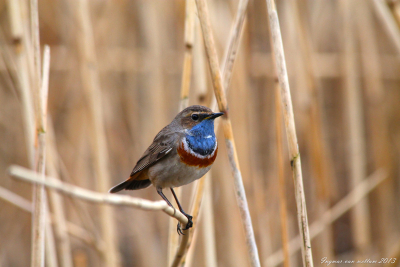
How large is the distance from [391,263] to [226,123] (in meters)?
1.86

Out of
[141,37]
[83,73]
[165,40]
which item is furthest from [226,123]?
[141,37]

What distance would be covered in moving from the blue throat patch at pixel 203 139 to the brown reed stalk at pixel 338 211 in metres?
1.20

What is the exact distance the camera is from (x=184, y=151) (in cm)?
221

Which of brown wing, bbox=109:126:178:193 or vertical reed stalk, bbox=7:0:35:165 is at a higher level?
vertical reed stalk, bbox=7:0:35:165

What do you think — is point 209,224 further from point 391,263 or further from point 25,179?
point 25,179

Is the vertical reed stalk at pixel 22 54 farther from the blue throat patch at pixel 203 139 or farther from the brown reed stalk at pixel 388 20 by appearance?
the brown reed stalk at pixel 388 20

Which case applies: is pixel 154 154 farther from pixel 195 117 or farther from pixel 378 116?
pixel 378 116

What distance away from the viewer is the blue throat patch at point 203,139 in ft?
7.14

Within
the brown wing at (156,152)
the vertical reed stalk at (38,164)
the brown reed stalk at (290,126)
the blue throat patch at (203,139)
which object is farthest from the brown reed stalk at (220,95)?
the vertical reed stalk at (38,164)

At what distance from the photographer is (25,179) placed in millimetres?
957

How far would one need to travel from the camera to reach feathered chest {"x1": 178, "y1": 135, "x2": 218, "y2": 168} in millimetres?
2117

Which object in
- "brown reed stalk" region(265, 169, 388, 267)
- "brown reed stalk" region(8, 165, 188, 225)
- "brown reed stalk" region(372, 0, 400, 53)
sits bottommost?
"brown reed stalk" region(265, 169, 388, 267)

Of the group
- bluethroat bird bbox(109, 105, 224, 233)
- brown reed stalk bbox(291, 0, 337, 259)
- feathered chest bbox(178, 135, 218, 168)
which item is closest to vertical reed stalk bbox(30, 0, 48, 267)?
bluethroat bird bbox(109, 105, 224, 233)

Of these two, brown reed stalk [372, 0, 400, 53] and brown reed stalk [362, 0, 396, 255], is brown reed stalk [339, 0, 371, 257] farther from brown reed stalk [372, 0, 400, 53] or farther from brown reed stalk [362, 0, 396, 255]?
brown reed stalk [372, 0, 400, 53]
